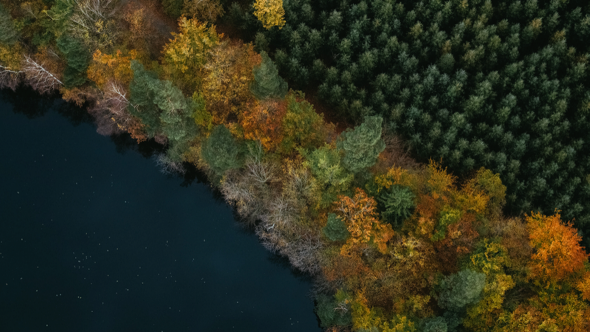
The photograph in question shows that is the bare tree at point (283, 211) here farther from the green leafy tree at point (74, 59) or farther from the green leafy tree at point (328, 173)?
the green leafy tree at point (74, 59)

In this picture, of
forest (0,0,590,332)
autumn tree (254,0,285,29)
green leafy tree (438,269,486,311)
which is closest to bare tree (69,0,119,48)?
forest (0,0,590,332)

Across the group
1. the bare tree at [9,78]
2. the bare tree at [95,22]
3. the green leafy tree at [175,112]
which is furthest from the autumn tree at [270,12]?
the bare tree at [9,78]

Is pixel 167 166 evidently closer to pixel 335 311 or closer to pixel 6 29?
pixel 6 29

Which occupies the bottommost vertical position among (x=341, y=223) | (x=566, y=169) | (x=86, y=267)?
(x=86, y=267)

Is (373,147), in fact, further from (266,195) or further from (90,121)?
(90,121)

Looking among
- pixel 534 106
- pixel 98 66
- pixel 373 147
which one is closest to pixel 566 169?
pixel 534 106
